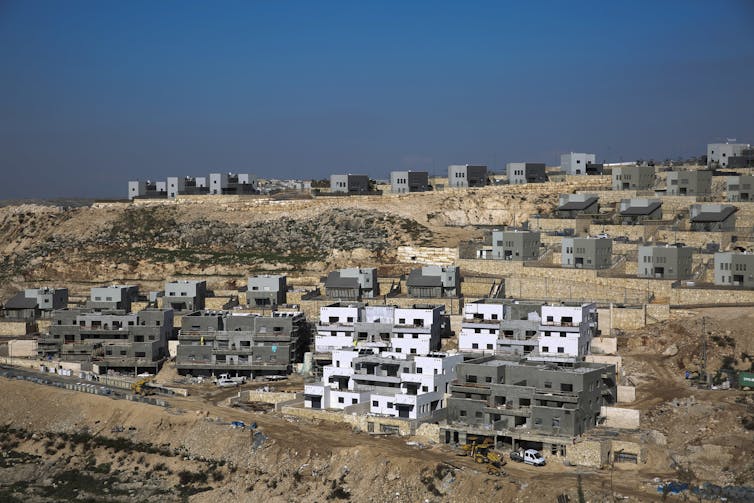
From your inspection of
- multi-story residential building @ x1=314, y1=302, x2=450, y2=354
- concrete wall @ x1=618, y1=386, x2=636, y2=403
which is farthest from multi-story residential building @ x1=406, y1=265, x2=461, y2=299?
concrete wall @ x1=618, y1=386, x2=636, y2=403

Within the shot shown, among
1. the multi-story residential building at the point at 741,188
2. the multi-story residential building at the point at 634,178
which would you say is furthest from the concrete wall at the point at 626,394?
the multi-story residential building at the point at 634,178

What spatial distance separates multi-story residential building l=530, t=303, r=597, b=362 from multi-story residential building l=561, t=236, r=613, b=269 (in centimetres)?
1040

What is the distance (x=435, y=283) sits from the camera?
216ft

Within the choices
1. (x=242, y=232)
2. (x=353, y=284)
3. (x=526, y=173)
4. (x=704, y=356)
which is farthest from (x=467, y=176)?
(x=704, y=356)

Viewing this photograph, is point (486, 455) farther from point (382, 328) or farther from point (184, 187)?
point (184, 187)

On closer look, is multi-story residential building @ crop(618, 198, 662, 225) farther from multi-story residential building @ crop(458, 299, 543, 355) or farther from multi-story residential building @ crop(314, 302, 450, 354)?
multi-story residential building @ crop(314, 302, 450, 354)

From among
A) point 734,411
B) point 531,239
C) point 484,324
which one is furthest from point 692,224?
point 734,411

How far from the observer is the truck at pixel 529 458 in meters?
44.7

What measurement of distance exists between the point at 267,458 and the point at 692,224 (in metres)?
36.3

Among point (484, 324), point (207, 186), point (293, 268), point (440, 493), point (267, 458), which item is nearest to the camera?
point (440, 493)

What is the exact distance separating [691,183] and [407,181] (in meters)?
23.6

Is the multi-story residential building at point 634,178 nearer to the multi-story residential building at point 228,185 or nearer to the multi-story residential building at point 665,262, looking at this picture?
the multi-story residential building at point 665,262

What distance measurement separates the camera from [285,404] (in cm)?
5372

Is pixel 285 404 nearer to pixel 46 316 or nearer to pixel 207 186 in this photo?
pixel 46 316
